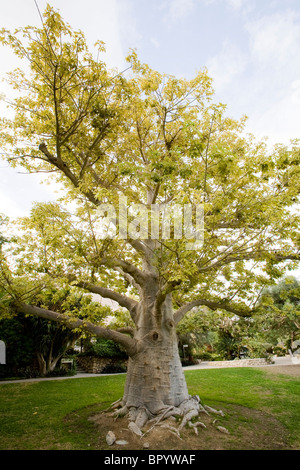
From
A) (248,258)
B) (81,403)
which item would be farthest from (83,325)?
(248,258)

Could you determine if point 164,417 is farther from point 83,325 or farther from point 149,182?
point 149,182

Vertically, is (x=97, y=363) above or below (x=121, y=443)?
below

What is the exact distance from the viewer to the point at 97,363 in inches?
587

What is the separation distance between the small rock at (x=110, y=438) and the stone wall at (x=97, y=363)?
11.2m

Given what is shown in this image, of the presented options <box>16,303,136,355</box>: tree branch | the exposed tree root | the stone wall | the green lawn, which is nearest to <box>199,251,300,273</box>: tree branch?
<box>16,303,136,355</box>: tree branch

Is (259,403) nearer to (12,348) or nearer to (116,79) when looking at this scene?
(116,79)

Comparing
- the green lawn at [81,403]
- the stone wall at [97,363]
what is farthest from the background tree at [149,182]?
the stone wall at [97,363]

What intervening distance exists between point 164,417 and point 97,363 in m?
11.3

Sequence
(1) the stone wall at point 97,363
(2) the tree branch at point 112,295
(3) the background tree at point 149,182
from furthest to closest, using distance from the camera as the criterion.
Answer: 1. (1) the stone wall at point 97,363
2. (2) the tree branch at point 112,295
3. (3) the background tree at point 149,182

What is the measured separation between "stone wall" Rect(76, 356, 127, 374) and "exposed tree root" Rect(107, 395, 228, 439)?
10.2 metres

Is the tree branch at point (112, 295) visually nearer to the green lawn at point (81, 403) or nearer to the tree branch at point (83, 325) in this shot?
the tree branch at point (83, 325)


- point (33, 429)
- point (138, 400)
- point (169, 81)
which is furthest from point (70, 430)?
point (169, 81)

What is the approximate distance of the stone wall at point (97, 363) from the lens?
1474cm

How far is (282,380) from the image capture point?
10.8 meters
